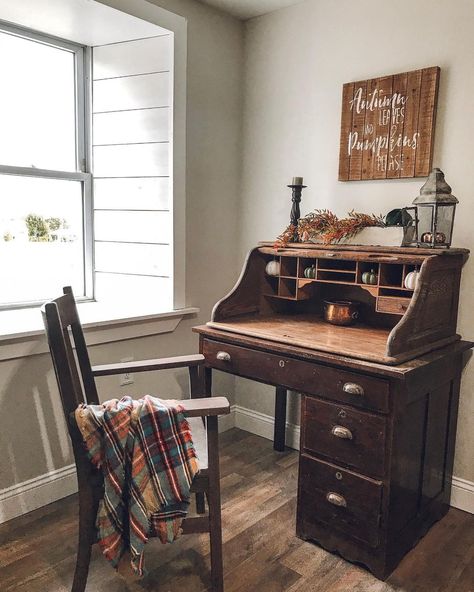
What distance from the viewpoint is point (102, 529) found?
154cm

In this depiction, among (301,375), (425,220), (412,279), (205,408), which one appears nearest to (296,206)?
(425,220)

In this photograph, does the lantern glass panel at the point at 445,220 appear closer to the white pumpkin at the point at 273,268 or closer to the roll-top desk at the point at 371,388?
the roll-top desk at the point at 371,388

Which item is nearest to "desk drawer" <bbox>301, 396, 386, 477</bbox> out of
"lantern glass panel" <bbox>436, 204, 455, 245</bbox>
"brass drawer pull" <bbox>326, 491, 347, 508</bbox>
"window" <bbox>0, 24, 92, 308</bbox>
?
"brass drawer pull" <bbox>326, 491, 347, 508</bbox>

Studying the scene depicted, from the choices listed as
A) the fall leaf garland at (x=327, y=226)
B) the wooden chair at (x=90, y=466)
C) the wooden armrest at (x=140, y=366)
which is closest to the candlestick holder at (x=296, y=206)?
the fall leaf garland at (x=327, y=226)

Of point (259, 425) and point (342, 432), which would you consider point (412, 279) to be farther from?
point (259, 425)

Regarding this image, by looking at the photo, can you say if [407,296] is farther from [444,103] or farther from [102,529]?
[102,529]

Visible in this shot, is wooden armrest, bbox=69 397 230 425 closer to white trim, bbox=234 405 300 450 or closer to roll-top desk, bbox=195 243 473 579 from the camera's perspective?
roll-top desk, bbox=195 243 473 579

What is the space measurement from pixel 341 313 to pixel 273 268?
0.38 metres

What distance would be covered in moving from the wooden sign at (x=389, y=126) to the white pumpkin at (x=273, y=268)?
519 millimetres

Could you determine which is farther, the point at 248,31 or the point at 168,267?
the point at 248,31

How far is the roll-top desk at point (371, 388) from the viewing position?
71.1 inches

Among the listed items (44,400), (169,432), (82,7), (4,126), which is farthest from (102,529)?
(82,7)

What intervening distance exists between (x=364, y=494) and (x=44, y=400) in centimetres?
133

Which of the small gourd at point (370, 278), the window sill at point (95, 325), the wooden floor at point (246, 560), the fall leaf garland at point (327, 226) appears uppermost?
the fall leaf garland at point (327, 226)
